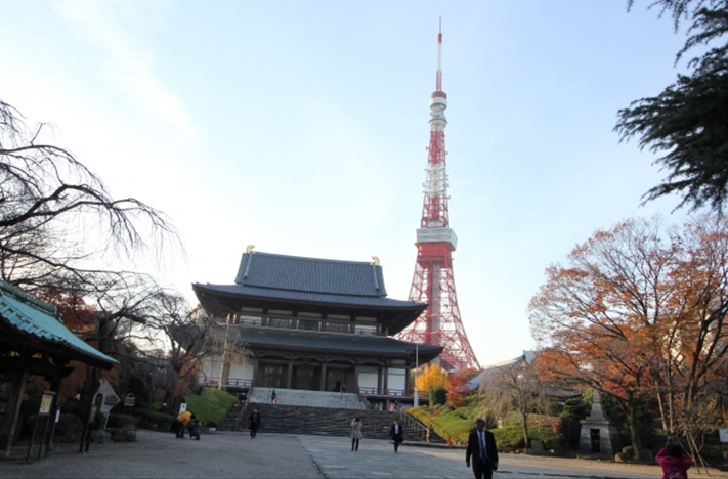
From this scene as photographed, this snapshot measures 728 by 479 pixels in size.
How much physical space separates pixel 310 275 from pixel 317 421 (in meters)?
19.9

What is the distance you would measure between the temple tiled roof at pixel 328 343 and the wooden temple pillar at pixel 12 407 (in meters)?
25.8

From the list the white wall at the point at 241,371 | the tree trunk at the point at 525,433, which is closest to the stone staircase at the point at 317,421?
the tree trunk at the point at 525,433

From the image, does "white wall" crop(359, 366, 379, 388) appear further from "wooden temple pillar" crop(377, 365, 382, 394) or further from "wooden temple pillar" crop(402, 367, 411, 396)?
"wooden temple pillar" crop(402, 367, 411, 396)

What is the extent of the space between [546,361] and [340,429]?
12.0 meters

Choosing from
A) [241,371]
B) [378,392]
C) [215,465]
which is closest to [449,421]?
[378,392]

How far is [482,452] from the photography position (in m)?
8.94

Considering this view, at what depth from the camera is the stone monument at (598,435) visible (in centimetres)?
2491

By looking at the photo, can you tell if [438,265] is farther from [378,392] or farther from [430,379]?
[378,392]

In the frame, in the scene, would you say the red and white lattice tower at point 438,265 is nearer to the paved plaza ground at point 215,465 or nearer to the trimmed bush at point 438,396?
the trimmed bush at point 438,396

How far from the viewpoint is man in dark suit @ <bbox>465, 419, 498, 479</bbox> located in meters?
8.85

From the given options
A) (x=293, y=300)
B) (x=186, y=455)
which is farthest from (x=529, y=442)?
(x=293, y=300)

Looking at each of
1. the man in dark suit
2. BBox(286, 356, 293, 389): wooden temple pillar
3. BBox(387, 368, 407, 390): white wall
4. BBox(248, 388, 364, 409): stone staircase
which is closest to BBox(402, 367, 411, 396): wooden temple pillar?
BBox(387, 368, 407, 390): white wall

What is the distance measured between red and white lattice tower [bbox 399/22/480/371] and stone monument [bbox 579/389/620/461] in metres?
41.1

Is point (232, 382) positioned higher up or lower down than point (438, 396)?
higher up
